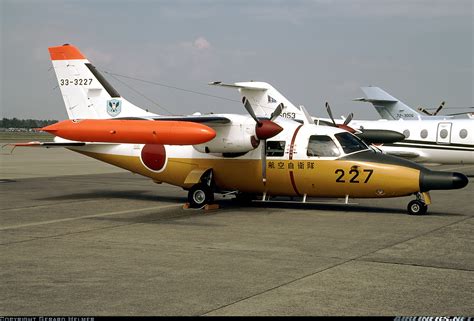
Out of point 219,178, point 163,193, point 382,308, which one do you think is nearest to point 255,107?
point 163,193

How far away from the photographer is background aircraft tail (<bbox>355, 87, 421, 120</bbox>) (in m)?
53.9

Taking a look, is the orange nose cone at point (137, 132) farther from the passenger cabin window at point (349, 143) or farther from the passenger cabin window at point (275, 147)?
the passenger cabin window at point (349, 143)

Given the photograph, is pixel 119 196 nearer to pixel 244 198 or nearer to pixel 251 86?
pixel 244 198

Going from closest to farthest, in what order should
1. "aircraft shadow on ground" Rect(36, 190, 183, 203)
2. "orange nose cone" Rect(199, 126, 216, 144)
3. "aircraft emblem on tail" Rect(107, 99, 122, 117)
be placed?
1. "orange nose cone" Rect(199, 126, 216, 144)
2. "aircraft shadow on ground" Rect(36, 190, 183, 203)
3. "aircraft emblem on tail" Rect(107, 99, 122, 117)

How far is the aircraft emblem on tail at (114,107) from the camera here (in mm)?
20594

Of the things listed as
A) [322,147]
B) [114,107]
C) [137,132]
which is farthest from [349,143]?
[114,107]

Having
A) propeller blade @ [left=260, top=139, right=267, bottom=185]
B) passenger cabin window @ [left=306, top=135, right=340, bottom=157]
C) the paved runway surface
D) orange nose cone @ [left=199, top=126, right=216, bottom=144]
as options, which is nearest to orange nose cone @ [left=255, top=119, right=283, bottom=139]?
propeller blade @ [left=260, top=139, right=267, bottom=185]

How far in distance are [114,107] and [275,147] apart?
19.8 ft

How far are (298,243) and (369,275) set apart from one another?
290 centimetres

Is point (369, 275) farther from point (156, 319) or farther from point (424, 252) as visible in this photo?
point (156, 319)

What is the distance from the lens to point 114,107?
2062 centimetres

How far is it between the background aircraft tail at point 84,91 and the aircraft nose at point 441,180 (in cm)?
918

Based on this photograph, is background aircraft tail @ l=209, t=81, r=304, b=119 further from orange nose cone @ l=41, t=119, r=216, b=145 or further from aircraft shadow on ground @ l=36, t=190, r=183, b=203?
orange nose cone @ l=41, t=119, r=216, b=145

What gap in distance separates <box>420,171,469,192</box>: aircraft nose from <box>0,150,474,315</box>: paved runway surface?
85cm
